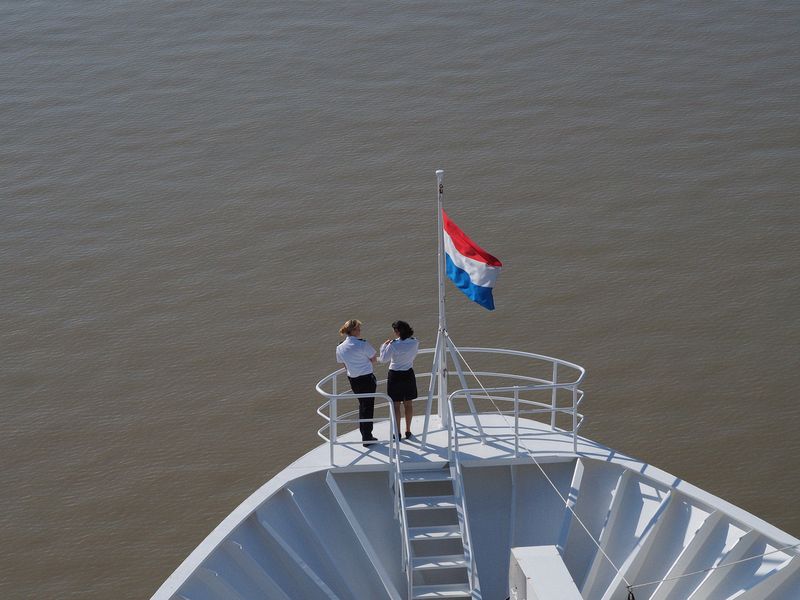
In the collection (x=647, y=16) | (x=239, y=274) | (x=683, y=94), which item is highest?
(x=647, y=16)

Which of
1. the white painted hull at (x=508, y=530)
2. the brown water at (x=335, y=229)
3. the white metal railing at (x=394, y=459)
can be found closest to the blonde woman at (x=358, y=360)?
the white metal railing at (x=394, y=459)

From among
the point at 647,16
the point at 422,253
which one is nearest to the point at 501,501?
the point at 422,253

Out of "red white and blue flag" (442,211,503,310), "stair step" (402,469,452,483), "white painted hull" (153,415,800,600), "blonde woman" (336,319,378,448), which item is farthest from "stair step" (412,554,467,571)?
"red white and blue flag" (442,211,503,310)

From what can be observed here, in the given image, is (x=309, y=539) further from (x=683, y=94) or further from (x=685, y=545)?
(x=683, y=94)

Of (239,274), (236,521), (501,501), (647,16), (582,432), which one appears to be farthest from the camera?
(647,16)

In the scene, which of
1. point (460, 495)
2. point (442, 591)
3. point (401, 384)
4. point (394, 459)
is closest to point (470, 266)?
point (401, 384)

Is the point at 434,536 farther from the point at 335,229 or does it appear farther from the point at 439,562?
the point at 335,229

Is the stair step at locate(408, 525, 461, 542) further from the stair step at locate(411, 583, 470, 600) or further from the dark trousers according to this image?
the dark trousers

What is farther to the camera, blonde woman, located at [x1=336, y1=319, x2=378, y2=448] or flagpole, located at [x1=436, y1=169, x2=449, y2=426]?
flagpole, located at [x1=436, y1=169, x2=449, y2=426]
